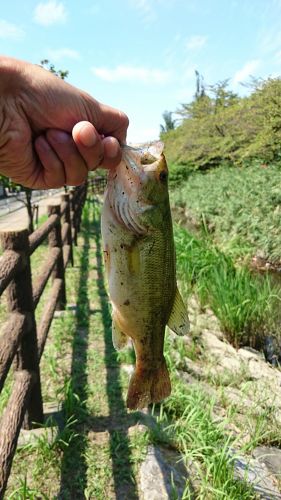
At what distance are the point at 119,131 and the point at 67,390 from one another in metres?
2.22

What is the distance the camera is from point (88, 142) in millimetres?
1411

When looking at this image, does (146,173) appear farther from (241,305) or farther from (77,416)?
(241,305)

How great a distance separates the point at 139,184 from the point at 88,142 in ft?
0.80

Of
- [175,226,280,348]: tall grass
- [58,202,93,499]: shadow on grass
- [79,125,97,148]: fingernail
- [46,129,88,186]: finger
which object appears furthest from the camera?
[175,226,280,348]: tall grass

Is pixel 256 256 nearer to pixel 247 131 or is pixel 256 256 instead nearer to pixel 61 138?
pixel 61 138

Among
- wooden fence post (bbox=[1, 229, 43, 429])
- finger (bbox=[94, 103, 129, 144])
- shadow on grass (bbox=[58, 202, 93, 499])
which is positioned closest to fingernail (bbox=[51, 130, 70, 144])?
finger (bbox=[94, 103, 129, 144])

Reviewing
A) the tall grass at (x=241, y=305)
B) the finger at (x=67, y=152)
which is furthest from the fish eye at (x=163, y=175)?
the tall grass at (x=241, y=305)

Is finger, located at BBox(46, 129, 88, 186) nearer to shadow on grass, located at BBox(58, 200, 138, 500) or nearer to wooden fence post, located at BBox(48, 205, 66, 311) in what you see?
shadow on grass, located at BBox(58, 200, 138, 500)

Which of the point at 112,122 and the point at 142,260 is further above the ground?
the point at 112,122

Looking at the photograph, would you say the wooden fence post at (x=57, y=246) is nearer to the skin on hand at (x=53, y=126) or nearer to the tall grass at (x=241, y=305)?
the tall grass at (x=241, y=305)

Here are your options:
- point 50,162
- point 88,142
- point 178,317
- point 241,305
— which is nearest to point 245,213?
point 241,305

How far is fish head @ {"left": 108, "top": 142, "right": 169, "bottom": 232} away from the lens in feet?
5.08

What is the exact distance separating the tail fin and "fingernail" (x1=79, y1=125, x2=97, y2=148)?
35.8 inches

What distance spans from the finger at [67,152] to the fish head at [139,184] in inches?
4.6
